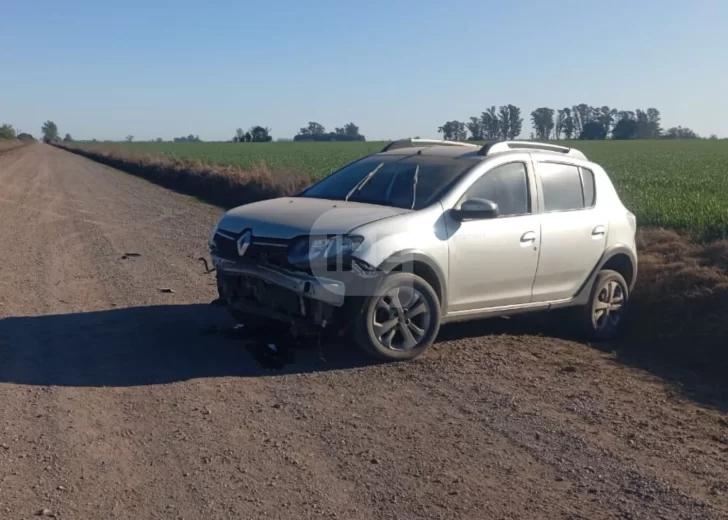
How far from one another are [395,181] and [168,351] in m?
2.41

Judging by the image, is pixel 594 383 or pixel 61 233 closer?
pixel 594 383

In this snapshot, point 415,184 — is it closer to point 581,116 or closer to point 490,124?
point 490,124

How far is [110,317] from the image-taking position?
807cm

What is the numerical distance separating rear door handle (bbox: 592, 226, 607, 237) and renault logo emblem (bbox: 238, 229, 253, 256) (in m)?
3.29

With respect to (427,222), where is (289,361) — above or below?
below

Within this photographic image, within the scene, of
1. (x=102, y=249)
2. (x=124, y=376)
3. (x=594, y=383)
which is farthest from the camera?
(x=102, y=249)

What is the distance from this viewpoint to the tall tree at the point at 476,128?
39034mm

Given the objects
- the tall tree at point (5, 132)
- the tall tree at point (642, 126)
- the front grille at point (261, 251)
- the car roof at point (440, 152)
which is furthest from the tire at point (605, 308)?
the tall tree at point (5, 132)

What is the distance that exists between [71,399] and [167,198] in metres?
19.9

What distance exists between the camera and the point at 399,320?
666 cm

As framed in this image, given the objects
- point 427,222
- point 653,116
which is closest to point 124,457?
point 427,222

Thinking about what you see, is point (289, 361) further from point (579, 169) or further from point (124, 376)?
point (579, 169)

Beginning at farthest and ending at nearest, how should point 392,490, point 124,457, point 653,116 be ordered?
point 653,116 < point 124,457 < point 392,490

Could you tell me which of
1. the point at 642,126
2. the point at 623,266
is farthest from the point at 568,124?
the point at 623,266
